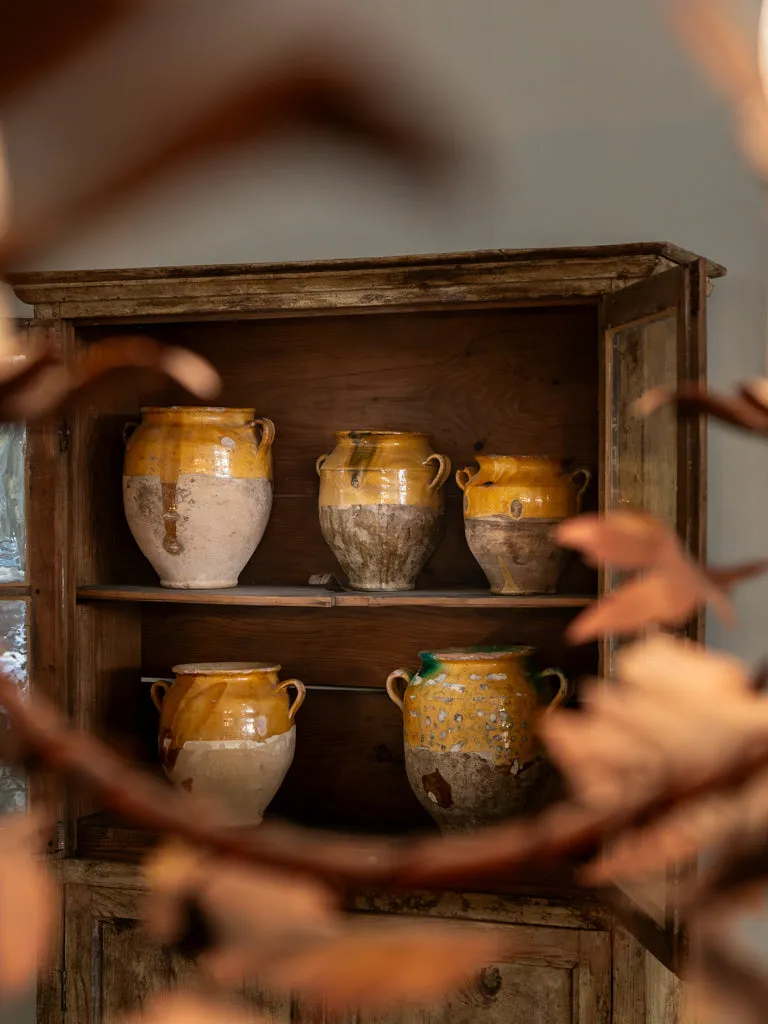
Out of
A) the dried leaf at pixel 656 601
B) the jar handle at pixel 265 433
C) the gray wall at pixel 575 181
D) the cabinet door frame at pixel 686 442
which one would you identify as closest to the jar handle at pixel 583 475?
the gray wall at pixel 575 181

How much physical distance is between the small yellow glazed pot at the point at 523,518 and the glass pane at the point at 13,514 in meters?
0.77

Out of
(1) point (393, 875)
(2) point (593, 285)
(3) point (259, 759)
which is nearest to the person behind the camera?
(1) point (393, 875)

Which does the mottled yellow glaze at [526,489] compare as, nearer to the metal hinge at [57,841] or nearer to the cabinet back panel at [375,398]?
the cabinet back panel at [375,398]

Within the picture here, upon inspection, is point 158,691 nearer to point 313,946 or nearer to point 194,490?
→ point 194,490

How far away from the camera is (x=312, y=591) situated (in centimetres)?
196

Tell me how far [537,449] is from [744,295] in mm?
443

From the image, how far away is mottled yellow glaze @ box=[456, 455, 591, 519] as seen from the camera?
1.83m

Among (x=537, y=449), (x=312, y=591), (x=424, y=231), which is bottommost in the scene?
(x=312, y=591)

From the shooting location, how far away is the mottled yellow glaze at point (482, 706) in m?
1.79

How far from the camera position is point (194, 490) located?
6.37 ft

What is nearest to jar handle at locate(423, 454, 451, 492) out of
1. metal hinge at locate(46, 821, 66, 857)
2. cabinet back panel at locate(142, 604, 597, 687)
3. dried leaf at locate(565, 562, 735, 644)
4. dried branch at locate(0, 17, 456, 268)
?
cabinet back panel at locate(142, 604, 597, 687)

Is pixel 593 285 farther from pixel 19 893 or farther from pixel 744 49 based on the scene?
pixel 19 893

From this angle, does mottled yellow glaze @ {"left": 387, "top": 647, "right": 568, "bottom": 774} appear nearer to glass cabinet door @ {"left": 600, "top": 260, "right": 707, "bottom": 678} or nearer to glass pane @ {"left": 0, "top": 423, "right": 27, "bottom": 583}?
glass cabinet door @ {"left": 600, "top": 260, "right": 707, "bottom": 678}

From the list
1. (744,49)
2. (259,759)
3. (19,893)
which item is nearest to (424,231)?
(259,759)
